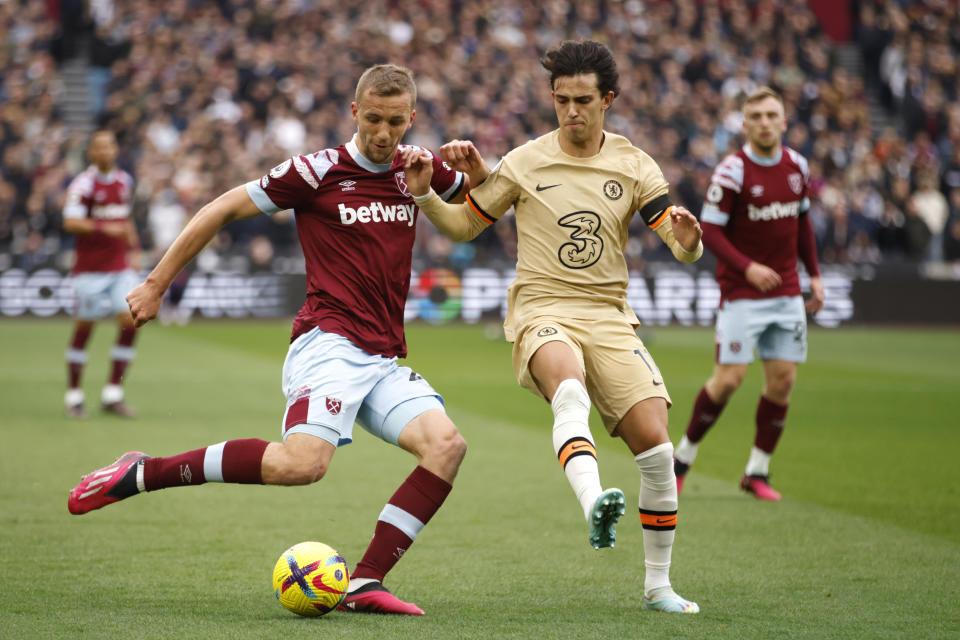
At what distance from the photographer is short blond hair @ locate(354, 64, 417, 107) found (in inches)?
195

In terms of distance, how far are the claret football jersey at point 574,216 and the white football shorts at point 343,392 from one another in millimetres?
602

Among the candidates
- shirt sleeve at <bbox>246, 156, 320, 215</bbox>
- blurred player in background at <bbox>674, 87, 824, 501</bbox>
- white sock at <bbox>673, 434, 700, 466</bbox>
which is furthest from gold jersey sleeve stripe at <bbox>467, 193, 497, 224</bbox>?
white sock at <bbox>673, 434, 700, 466</bbox>

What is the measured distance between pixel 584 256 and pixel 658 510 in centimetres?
112

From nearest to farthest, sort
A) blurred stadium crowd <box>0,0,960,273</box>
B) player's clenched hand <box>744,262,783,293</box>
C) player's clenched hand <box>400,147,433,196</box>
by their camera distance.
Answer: player's clenched hand <box>400,147,433,196</box> → player's clenched hand <box>744,262,783,293</box> → blurred stadium crowd <box>0,0,960,273</box>

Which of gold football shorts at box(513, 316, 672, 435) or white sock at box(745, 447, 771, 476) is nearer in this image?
gold football shorts at box(513, 316, 672, 435)

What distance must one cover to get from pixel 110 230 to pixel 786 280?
21.3 ft

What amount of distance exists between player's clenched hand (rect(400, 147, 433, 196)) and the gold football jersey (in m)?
0.38

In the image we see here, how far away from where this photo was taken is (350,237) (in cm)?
513

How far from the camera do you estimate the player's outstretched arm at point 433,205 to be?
507 centimetres

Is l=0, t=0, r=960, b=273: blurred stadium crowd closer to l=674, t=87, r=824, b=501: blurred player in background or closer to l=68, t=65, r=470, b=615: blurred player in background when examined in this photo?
l=674, t=87, r=824, b=501: blurred player in background

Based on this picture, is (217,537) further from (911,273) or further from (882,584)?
(911,273)

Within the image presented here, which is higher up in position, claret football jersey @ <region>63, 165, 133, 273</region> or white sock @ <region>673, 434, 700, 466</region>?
claret football jersey @ <region>63, 165, 133, 273</region>

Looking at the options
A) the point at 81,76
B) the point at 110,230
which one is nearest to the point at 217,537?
the point at 110,230

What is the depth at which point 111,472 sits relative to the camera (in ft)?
16.1
